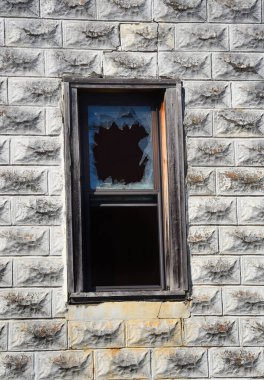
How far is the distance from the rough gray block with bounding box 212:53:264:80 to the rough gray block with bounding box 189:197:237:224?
1199 millimetres

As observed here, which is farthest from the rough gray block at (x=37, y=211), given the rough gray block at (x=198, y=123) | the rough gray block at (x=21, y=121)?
the rough gray block at (x=198, y=123)

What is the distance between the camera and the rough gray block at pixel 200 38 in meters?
10.9

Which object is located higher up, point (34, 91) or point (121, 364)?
point (34, 91)

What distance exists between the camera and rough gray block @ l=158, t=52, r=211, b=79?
10.8m

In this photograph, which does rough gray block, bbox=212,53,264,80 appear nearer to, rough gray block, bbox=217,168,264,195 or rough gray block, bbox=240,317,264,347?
rough gray block, bbox=217,168,264,195

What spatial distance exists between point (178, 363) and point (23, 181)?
7.01ft

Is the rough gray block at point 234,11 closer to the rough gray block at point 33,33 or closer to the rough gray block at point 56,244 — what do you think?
the rough gray block at point 33,33

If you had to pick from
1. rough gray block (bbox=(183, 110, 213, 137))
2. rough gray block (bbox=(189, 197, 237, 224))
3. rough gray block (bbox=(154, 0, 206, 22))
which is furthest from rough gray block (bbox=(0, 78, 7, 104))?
rough gray block (bbox=(189, 197, 237, 224))

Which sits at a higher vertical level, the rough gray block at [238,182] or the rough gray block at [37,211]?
the rough gray block at [238,182]

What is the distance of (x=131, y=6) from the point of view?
10914 mm

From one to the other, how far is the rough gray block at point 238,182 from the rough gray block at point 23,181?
162 centimetres

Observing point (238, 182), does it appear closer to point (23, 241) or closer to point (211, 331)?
point (211, 331)

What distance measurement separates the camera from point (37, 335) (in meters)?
10.2

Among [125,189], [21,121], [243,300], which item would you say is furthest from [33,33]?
[243,300]
